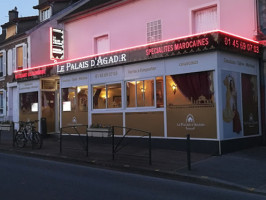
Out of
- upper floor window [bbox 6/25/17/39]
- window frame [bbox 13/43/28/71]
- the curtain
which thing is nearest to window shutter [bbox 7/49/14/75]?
window frame [bbox 13/43/28/71]

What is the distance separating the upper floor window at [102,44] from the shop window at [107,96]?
8.64 feet

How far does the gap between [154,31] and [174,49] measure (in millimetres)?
3150

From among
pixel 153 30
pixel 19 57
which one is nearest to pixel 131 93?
pixel 153 30

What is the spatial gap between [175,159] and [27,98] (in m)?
11.4

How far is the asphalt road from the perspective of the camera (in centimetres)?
664

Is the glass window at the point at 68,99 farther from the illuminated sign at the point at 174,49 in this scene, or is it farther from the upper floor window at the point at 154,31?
the upper floor window at the point at 154,31

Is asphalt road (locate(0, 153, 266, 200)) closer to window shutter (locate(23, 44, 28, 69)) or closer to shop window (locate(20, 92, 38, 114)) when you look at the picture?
shop window (locate(20, 92, 38, 114))

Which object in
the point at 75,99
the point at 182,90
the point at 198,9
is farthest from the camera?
the point at 75,99

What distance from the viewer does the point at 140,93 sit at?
44.6 ft

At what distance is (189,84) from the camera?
12031mm

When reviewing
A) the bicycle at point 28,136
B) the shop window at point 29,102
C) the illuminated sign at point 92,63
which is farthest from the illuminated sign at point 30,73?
the bicycle at point 28,136

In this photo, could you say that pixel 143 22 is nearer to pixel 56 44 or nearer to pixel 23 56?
pixel 56 44

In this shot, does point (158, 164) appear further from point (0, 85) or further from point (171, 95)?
point (0, 85)

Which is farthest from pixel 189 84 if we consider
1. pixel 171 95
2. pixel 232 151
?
pixel 232 151
